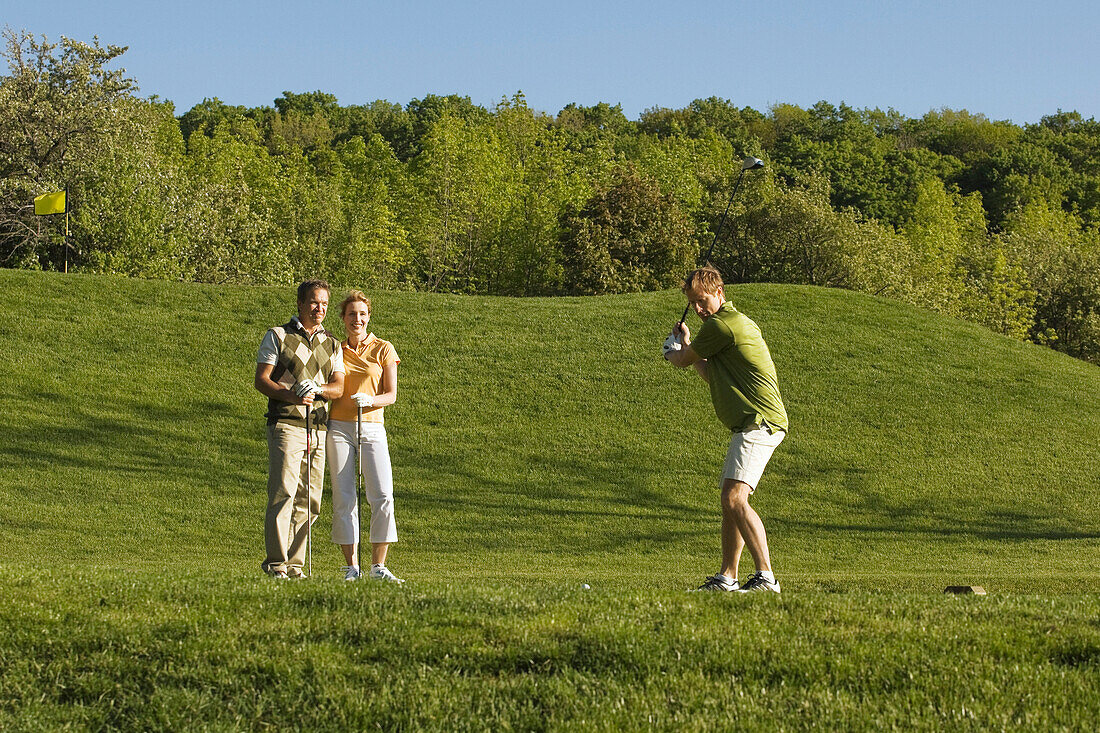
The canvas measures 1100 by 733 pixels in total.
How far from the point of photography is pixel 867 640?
627 cm

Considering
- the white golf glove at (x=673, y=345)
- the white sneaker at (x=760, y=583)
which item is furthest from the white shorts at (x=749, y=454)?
the white golf glove at (x=673, y=345)

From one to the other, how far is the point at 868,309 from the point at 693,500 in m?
13.1

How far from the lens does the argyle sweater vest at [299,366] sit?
9281 mm

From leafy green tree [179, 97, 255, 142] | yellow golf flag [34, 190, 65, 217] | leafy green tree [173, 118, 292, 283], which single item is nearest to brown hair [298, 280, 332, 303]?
yellow golf flag [34, 190, 65, 217]

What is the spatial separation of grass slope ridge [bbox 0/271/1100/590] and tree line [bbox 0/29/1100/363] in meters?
15.5

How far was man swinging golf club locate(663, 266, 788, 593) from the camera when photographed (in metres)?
8.26

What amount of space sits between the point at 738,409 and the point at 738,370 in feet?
1.03

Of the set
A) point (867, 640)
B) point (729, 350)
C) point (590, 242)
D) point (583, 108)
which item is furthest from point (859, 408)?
point (583, 108)

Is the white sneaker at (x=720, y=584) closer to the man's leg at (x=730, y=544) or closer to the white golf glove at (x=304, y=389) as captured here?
the man's leg at (x=730, y=544)

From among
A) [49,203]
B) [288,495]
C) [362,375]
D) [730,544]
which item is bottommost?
[288,495]

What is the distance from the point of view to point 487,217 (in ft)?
191

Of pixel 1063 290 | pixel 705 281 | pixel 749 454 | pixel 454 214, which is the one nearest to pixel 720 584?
pixel 749 454

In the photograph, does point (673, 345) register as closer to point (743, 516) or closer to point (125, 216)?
point (743, 516)

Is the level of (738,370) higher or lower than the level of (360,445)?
higher
